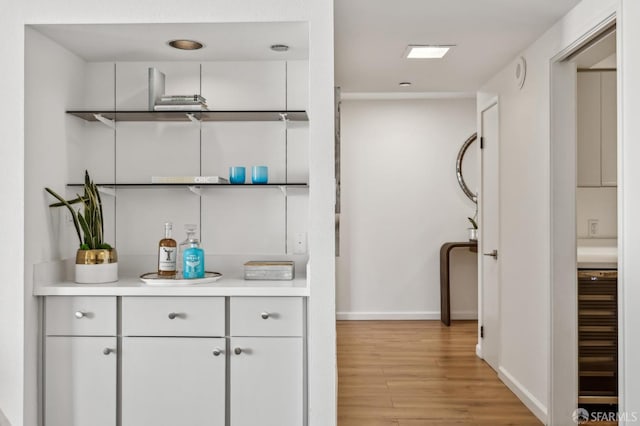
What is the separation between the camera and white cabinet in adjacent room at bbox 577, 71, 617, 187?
12.2 feet

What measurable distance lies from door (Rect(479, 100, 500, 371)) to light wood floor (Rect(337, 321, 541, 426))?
0.25 meters

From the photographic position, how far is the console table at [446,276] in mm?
6113

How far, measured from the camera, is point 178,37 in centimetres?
289

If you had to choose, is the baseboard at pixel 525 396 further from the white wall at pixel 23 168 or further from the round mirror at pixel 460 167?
the round mirror at pixel 460 167

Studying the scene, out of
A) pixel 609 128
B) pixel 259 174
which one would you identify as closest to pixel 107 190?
pixel 259 174

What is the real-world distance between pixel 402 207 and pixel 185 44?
12.8 feet

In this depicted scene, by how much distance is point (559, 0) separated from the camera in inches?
115

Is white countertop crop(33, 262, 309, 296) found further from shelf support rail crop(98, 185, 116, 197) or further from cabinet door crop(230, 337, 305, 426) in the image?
shelf support rail crop(98, 185, 116, 197)

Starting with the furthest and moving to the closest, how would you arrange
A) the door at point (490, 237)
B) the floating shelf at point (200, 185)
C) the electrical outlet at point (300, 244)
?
the door at point (490, 237) → the electrical outlet at point (300, 244) → the floating shelf at point (200, 185)

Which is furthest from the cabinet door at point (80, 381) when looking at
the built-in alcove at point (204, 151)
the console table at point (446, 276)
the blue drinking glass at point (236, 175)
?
the console table at point (446, 276)

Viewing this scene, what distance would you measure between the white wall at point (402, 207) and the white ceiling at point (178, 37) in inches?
130

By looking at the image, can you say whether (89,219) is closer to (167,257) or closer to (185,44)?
(167,257)
